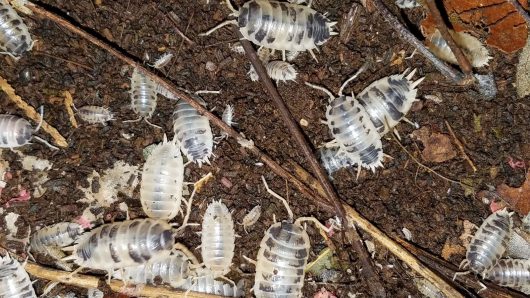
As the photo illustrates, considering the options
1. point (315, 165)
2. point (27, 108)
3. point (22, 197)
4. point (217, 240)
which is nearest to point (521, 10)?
point (315, 165)

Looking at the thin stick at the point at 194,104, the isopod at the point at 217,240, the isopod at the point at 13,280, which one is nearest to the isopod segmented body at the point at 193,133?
the thin stick at the point at 194,104

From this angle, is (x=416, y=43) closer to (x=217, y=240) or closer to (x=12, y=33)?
(x=217, y=240)

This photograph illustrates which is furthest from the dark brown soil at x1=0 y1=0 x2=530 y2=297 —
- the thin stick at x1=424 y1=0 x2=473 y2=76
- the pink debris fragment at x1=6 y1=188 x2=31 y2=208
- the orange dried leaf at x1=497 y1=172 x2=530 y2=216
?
the thin stick at x1=424 y1=0 x2=473 y2=76

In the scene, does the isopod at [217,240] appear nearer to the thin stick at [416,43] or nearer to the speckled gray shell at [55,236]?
the speckled gray shell at [55,236]

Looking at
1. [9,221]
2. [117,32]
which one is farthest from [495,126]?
[9,221]

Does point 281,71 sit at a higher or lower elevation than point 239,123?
higher

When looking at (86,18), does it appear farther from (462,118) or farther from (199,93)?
(462,118)
